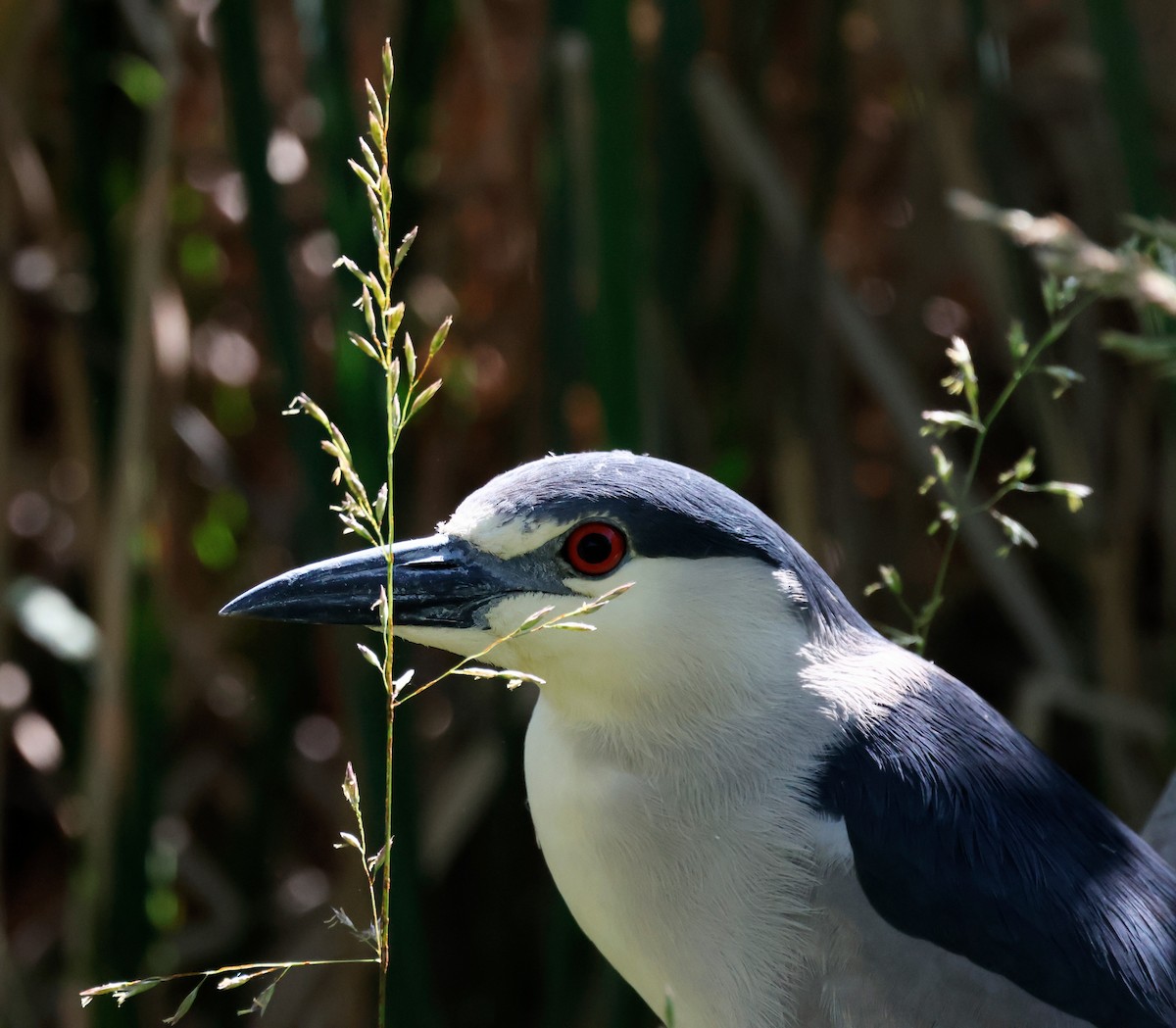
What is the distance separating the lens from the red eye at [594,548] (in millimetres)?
1453

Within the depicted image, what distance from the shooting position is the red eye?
145 cm

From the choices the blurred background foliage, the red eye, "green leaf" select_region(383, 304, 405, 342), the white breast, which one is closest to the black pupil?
the red eye

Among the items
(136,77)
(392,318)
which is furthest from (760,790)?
(136,77)

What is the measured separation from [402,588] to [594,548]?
0.64ft

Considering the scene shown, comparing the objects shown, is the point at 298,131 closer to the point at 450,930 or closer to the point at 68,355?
the point at 68,355

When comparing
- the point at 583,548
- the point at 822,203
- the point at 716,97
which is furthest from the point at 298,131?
the point at 583,548

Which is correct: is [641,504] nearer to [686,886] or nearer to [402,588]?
[402,588]

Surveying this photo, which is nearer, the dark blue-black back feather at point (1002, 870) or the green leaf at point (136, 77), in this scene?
the dark blue-black back feather at point (1002, 870)

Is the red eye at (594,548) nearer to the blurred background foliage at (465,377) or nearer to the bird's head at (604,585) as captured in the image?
the bird's head at (604,585)

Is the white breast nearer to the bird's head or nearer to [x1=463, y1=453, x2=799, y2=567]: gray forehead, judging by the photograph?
the bird's head

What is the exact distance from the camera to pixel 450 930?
3.22m

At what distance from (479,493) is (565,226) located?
3.72 ft

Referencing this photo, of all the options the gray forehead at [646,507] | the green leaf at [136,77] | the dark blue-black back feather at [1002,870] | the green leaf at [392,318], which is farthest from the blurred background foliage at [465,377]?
the green leaf at [392,318]

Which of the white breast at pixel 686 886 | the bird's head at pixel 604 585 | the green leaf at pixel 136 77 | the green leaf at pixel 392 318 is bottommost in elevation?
the white breast at pixel 686 886
